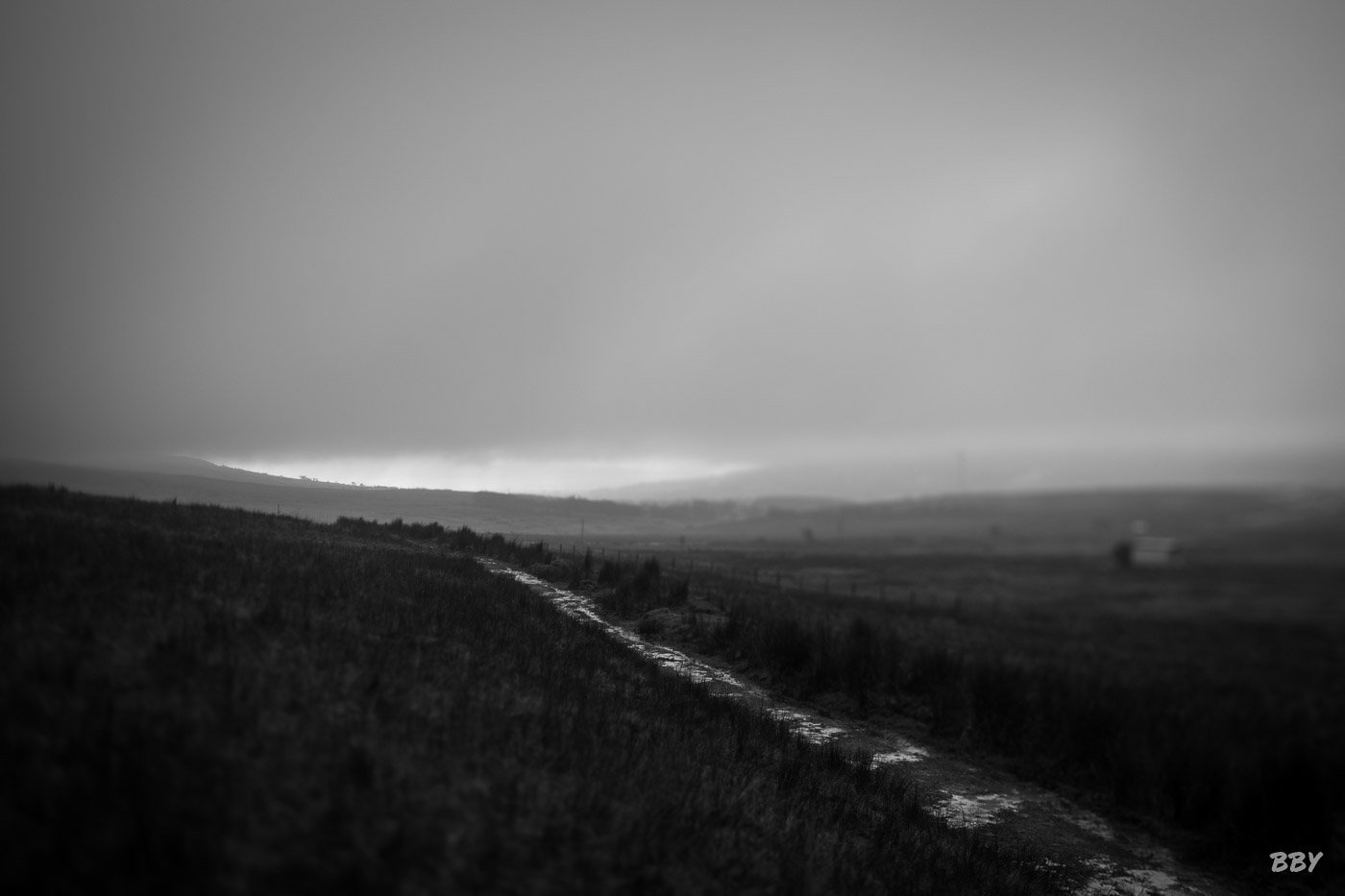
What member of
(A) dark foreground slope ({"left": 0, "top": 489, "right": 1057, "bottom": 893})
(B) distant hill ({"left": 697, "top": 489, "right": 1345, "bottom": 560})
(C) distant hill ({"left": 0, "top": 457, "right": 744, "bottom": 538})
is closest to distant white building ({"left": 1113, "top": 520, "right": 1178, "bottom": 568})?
(B) distant hill ({"left": 697, "top": 489, "right": 1345, "bottom": 560})

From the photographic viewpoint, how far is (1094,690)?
20.7 m

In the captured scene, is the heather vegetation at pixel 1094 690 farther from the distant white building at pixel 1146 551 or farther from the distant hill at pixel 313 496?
the distant white building at pixel 1146 551

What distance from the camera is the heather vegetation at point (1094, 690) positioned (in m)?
13.3

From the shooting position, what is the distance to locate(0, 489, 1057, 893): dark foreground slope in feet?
11.9

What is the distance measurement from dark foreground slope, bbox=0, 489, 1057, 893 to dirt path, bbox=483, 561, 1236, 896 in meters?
2.18

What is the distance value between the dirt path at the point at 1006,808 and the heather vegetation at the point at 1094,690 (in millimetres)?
1041

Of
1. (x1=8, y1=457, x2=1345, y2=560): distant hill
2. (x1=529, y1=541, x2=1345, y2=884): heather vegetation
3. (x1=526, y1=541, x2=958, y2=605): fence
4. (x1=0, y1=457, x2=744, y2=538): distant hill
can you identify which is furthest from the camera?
(x1=526, y1=541, x2=958, y2=605): fence

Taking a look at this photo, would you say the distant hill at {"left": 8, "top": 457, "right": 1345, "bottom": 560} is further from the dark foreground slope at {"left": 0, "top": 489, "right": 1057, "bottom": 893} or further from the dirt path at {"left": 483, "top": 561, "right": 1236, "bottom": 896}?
the dirt path at {"left": 483, "top": 561, "right": 1236, "bottom": 896}

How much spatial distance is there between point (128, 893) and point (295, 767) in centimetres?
116

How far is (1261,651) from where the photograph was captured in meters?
47.7

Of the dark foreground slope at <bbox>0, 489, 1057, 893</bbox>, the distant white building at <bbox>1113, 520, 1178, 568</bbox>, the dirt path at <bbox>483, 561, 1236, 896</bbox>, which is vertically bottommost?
the distant white building at <bbox>1113, 520, 1178, 568</bbox>

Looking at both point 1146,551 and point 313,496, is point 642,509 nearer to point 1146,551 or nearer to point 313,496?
point 313,496

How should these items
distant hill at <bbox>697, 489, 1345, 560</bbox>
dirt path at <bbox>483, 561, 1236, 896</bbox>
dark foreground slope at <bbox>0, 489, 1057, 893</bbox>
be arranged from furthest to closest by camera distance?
1. distant hill at <bbox>697, 489, 1345, 560</bbox>
2. dirt path at <bbox>483, 561, 1236, 896</bbox>
3. dark foreground slope at <bbox>0, 489, 1057, 893</bbox>

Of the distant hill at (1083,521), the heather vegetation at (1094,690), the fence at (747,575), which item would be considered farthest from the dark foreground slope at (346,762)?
the distant hill at (1083,521)
